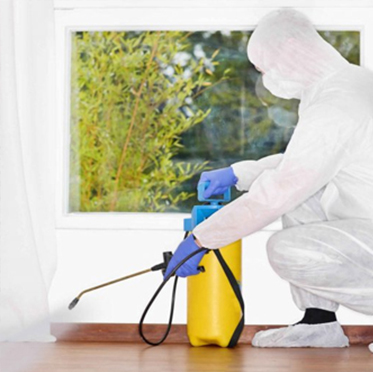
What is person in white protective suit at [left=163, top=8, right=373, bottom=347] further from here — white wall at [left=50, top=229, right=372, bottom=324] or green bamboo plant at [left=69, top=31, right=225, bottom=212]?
green bamboo plant at [left=69, top=31, right=225, bottom=212]

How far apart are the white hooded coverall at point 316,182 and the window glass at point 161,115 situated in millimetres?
577

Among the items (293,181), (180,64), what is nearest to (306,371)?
(293,181)

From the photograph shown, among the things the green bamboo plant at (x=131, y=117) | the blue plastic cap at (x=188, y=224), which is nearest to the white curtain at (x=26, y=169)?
the green bamboo plant at (x=131, y=117)

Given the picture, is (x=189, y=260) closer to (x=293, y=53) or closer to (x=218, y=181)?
(x=218, y=181)

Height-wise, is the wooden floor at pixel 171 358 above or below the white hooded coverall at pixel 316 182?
below

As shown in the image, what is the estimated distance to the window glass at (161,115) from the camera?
2865mm

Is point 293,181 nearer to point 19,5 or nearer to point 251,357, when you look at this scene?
point 251,357

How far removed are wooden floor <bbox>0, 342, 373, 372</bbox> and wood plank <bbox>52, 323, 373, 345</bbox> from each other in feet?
0.51

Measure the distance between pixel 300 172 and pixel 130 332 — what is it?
100 centimetres

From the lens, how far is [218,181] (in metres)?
2.34

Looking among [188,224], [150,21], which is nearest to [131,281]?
[188,224]

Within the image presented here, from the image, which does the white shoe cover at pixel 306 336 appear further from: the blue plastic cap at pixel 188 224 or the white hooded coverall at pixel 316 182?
the blue plastic cap at pixel 188 224

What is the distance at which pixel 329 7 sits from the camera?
2760 millimetres

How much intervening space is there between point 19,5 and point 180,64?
633 millimetres
